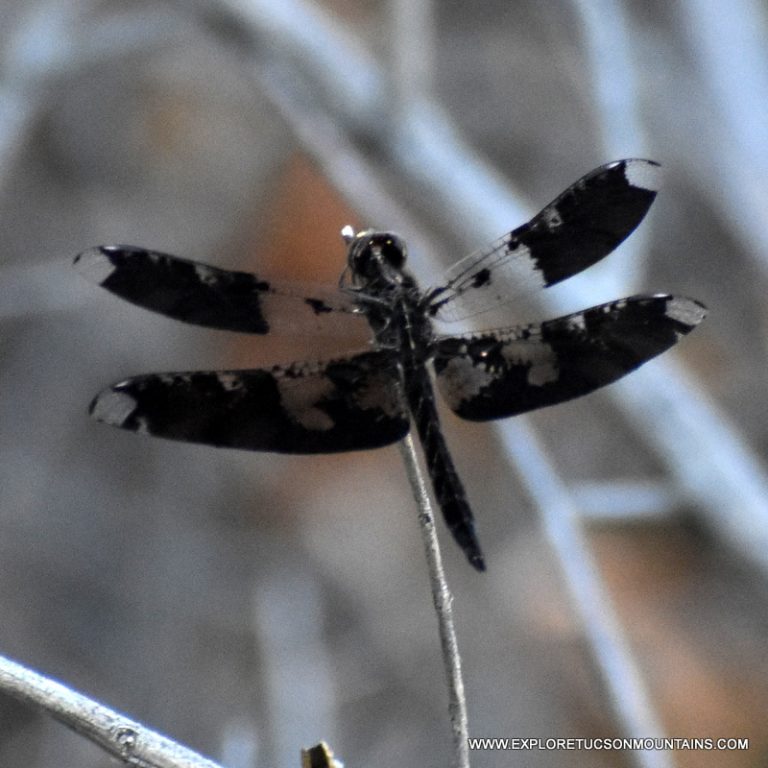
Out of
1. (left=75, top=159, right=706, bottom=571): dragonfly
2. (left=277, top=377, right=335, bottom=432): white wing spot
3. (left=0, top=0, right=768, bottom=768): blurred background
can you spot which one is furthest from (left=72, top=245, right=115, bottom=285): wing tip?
(left=0, top=0, right=768, bottom=768): blurred background

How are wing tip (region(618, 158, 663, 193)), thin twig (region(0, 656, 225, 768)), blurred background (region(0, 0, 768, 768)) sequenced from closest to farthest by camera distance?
thin twig (region(0, 656, 225, 768)) → wing tip (region(618, 158, 663, 193)) → blurred background (region(0, 0, 768, 768))

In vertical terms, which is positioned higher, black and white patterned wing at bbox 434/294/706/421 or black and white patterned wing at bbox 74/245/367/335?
black and white patterned wing at bbox 74/245/367/335

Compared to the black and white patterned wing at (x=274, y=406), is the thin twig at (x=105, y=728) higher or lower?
lower

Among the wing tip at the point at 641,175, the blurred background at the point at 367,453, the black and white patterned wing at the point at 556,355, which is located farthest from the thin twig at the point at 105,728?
the blurred background at the point at 367,453

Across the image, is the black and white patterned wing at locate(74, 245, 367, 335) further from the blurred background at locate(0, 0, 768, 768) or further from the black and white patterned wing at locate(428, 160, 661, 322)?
the blurred background at locate(0, 0, 768, 768)

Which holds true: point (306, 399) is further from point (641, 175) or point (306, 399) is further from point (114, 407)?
point (641, 175)

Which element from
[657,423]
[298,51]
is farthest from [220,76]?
[657,423]

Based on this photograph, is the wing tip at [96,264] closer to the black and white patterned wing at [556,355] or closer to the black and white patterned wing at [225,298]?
the black and white patterned wing at [225,298]

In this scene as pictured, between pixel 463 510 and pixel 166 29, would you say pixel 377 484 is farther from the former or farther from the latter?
pixel 463 510
